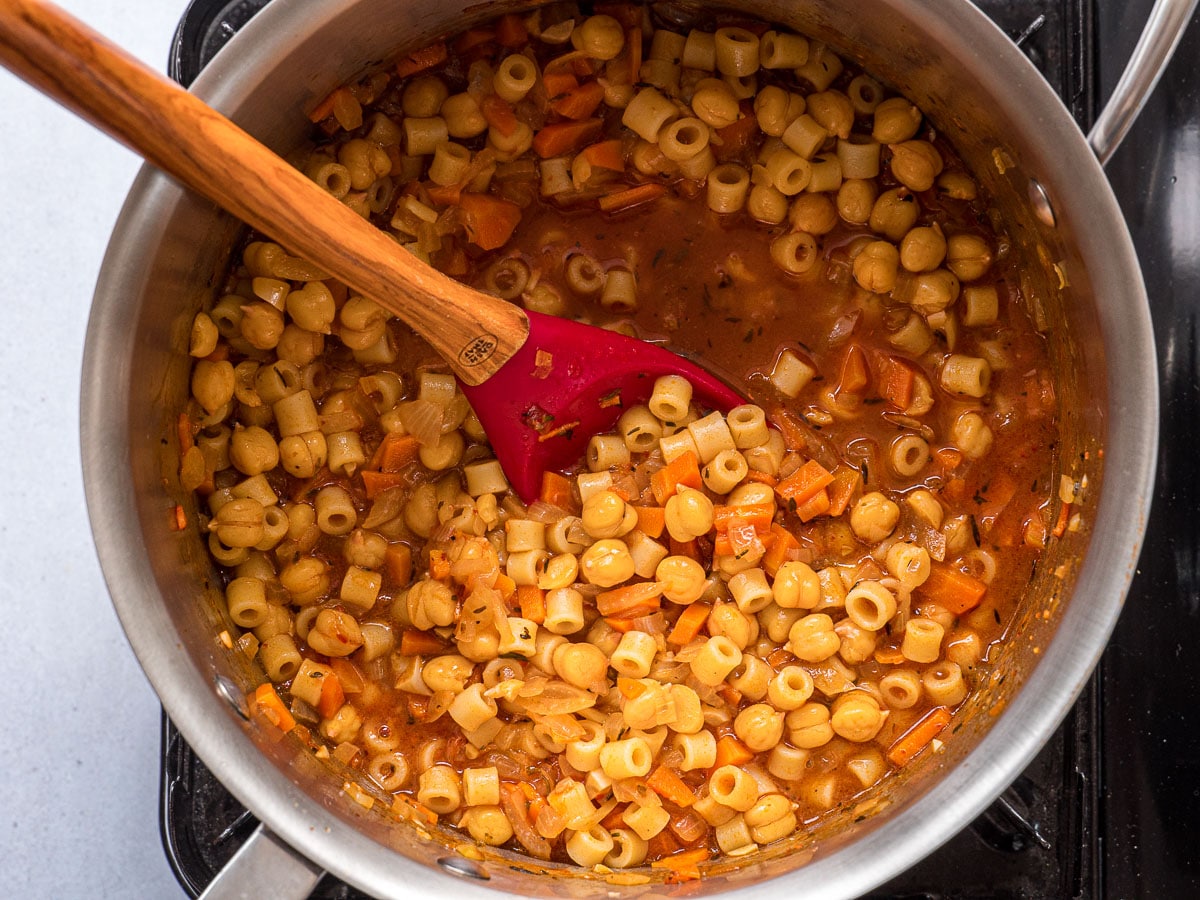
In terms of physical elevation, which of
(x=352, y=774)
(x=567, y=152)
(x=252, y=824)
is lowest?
(x=252, y=824)

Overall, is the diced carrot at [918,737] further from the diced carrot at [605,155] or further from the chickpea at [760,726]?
the diced carrot at [605,155]

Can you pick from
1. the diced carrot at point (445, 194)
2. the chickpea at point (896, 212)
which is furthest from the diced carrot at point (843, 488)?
the diced carrot at point (445, 194)

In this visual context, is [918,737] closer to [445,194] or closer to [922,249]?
[922,249]

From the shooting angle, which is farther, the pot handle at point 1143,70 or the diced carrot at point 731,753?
the diced carrot at point 731,753

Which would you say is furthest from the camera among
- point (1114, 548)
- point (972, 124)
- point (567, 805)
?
point (567, 805)

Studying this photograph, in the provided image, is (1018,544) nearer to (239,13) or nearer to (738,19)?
(738,19)

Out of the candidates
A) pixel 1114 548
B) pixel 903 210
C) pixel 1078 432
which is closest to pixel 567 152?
pixel 903 210

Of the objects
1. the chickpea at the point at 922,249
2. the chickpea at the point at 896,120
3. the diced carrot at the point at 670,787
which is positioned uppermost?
the chickpea at the point at 896,120
